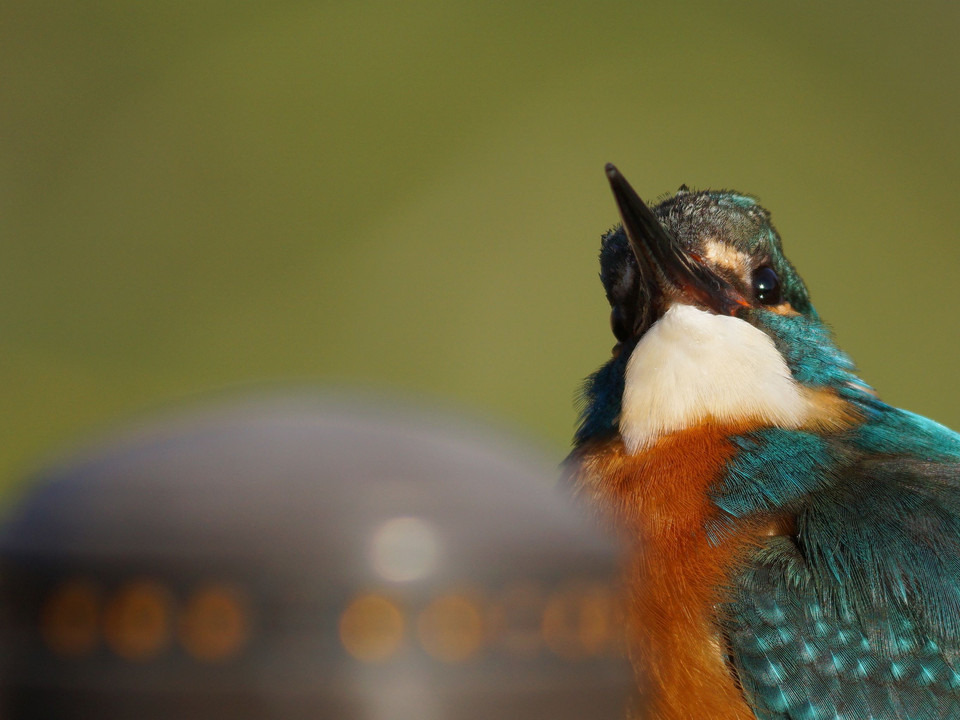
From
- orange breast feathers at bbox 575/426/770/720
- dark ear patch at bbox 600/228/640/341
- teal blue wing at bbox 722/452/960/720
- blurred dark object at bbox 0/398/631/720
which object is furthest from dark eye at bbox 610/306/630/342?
blurred dark object at bbox 0/398/631/720

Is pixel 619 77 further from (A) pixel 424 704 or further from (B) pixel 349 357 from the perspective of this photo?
(A) pixel 424 704

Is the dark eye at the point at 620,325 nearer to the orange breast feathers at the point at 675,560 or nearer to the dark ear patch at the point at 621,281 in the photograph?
the dark ear patch at the point at 621,281

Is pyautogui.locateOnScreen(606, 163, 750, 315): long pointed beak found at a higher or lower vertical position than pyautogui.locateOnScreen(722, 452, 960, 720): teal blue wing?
higher

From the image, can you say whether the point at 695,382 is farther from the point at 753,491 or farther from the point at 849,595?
the point at 849,595

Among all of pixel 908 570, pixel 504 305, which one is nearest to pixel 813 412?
pixel 908 570

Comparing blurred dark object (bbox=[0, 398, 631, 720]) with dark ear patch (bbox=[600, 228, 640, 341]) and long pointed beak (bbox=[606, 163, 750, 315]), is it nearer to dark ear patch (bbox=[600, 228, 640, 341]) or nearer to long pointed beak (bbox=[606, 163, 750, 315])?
long pointed beak (bbox=[606, 163, 750, 315])

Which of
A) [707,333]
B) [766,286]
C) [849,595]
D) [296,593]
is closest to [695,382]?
[707,333]

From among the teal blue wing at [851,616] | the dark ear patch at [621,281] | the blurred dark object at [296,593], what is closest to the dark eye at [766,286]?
the dark ear patch at [621,281]

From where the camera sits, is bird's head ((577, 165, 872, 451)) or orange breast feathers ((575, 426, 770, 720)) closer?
orange breast feathers ((575, 426, 770, 720))
